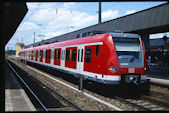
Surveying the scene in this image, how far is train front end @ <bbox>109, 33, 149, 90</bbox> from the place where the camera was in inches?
364

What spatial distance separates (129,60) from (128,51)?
20.4 inches

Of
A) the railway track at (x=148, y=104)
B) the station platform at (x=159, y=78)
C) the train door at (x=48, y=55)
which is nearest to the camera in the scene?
the railway track at (x=148, y=104)

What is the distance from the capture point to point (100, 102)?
872 cm

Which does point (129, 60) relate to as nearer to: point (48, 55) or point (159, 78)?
point (159, 78)

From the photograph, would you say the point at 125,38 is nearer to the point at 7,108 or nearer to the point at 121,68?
the point at 121,68

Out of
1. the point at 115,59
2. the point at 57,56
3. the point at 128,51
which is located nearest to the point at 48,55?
the point at 57,56

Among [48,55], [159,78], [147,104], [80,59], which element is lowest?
[147,104]

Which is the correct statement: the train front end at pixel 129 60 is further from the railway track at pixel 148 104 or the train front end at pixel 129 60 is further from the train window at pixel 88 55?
the train window at pixel 88 55

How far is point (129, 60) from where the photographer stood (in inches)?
372

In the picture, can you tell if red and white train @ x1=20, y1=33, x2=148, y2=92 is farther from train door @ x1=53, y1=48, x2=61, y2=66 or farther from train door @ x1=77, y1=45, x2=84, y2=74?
train door @ x1=53, y1=48, x2=61, y2=66

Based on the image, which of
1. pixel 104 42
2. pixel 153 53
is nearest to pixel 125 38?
pixel 104 42

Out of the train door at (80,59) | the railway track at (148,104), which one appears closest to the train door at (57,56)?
the train door at (80,59)

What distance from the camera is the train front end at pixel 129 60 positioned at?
9242mm

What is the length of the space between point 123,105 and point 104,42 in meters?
3.11
